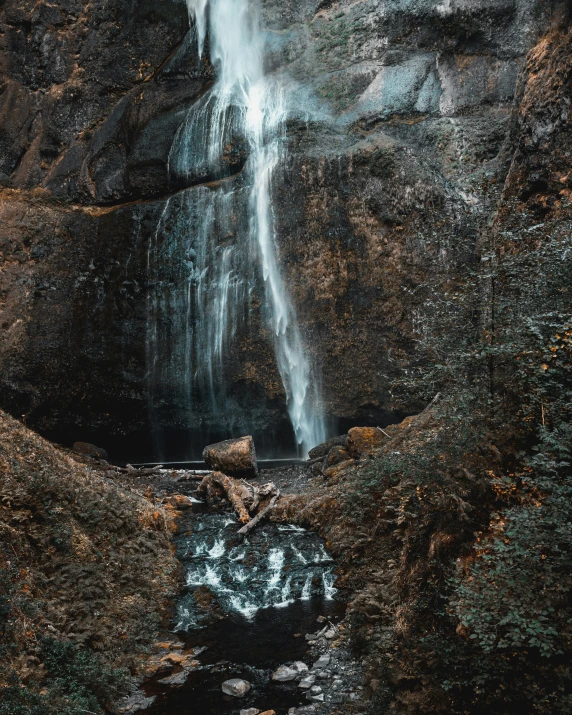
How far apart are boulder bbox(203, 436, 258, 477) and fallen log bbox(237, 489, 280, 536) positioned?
2.64 meters

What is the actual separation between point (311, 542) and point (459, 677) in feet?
17.3

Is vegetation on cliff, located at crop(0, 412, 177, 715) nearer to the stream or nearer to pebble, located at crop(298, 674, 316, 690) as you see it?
the stream

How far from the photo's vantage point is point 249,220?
59.4 ft

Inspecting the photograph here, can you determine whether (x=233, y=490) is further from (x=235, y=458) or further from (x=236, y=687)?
(x=236, y=687)

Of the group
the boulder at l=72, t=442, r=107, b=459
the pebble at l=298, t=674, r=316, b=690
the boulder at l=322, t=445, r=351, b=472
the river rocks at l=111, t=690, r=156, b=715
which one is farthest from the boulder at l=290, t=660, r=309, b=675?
the boulder at l=72, t=442, r=107, b=459

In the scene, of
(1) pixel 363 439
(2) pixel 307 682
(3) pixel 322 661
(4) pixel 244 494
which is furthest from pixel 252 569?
(1) pixel 363 439

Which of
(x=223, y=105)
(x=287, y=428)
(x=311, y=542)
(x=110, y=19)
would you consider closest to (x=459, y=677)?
(x=311, y=542)

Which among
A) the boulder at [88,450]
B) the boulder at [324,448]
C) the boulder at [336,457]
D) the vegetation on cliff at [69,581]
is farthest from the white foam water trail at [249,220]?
the vegetation on cliff at [69,581]

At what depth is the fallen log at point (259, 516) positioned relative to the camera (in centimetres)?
957

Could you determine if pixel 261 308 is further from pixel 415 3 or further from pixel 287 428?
pixel 415 3

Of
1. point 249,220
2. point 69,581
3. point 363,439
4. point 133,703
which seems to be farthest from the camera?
point 249,220

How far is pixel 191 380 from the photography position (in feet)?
60.1

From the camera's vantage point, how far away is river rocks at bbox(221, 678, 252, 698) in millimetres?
5262

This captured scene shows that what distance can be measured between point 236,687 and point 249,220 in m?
14.9
